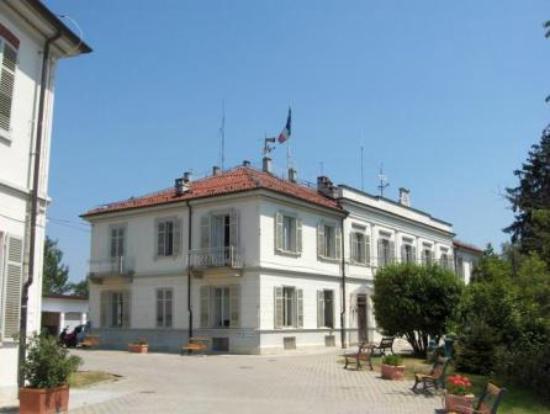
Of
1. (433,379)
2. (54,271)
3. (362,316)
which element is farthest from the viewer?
(54,271)

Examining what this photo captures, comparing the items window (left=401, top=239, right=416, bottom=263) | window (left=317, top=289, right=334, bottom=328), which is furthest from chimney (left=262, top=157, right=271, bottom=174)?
window (left=401, top=239, right=416, bottom=263)

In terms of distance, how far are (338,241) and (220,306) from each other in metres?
7.72

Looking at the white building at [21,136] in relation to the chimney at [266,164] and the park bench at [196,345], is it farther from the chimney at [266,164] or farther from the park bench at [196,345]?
the chimney at [266,164]

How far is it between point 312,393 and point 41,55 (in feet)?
30.9

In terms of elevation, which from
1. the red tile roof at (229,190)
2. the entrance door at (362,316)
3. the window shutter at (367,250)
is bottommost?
the entrance door at (362,316)

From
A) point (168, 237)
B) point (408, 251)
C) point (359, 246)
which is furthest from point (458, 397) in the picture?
point (408, 251)

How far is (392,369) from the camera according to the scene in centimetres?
1845

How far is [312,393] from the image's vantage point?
15.1 meters

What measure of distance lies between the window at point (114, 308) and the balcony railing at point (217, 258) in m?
4.99

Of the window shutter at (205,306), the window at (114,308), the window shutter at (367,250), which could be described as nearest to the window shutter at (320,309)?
the window shutter at (367,250)

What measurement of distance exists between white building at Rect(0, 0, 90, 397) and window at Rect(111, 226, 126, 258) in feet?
64.5

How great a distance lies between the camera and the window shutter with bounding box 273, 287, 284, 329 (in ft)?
94.0

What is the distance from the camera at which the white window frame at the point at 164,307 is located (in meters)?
30.7

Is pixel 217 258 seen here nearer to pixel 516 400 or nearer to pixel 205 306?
pixel 205 306
